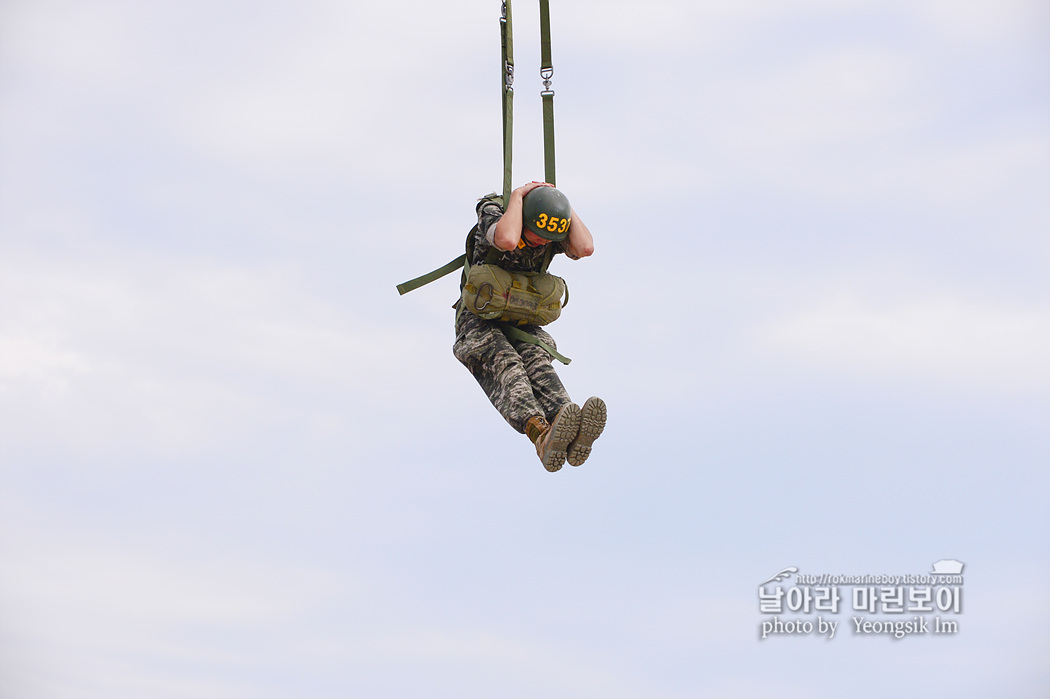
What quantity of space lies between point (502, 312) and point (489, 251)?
0.57 m

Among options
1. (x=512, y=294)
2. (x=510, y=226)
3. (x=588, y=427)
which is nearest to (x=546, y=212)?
(x=510, y=226)

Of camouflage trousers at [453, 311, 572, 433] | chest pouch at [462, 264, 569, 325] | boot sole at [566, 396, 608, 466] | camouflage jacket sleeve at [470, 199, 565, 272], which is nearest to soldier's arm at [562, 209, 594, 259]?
camouflage jacket sleeve at [470, 199, 565, 272]

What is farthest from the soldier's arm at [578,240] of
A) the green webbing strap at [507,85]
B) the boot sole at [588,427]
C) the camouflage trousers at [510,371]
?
the boot sole at [588,427]

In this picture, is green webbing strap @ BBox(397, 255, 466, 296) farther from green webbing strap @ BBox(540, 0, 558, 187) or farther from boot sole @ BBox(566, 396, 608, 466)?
boot sole @ BBox(566, 396, 608, 466)

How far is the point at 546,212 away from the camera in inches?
422

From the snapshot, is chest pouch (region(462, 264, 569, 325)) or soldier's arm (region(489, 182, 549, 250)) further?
chest pouch (region(462, 264, 569, 325))

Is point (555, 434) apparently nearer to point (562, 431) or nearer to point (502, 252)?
point (562, 431)

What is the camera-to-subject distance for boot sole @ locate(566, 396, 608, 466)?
10266mm

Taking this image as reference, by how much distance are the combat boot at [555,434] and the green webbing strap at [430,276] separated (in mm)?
1689

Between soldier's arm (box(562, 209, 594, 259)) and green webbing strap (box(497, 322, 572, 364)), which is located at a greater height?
soldier's arm (box(562, 209, 594, 259))

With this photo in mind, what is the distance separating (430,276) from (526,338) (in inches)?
41.4

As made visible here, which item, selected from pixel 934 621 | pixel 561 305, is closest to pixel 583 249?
pixel 561 305

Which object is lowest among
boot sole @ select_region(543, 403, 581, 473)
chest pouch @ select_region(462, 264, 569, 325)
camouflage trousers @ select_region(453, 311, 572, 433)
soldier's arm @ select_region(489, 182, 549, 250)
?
boot sole @ select_region(543, 403, 581, 473)

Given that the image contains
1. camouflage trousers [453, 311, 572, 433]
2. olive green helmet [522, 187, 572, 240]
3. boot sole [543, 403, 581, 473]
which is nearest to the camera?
boot sole [543, 403, 581, 473]
